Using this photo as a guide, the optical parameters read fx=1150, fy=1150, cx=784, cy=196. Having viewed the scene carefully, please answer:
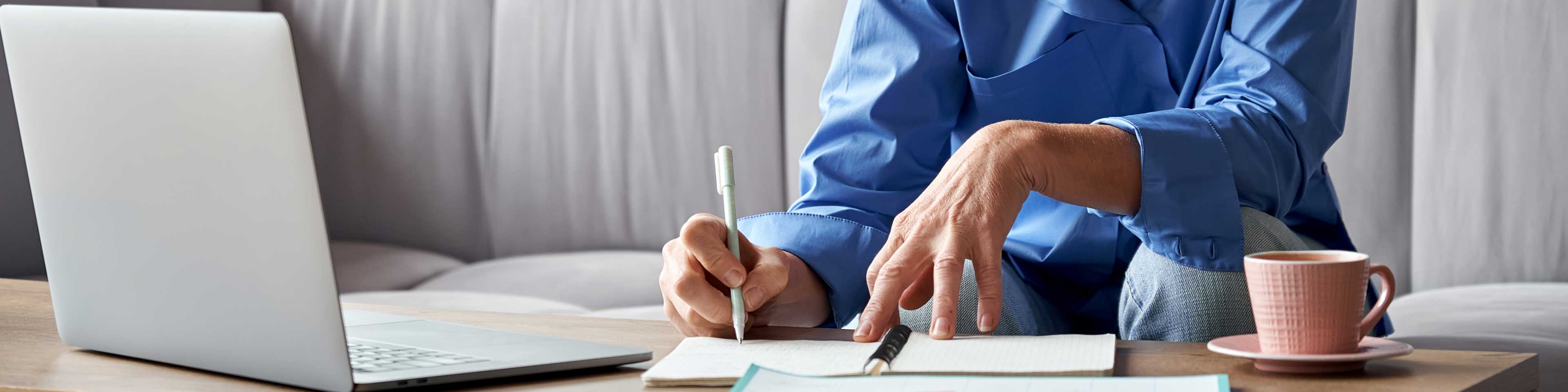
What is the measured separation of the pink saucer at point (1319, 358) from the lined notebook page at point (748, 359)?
182 millimetres

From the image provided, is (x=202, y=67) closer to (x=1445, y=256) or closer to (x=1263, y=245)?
(x=1263, y=245)

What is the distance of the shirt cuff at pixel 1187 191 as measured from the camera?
2.43 ft

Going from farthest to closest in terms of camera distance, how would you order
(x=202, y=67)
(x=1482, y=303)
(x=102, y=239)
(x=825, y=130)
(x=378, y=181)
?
(x=378, y=181), (x=1482, y=303), (x=825, y=130), (x=102, y=239), (x=202, y=67)

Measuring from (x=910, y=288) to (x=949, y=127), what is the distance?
0.41 m

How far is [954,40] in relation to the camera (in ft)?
3.43

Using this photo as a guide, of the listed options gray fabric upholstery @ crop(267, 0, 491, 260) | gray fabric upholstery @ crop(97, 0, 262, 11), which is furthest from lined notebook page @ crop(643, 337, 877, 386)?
gray fabric upholstery @ crop(97, 0, 262, 11)

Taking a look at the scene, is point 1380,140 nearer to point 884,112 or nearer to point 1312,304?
point 884,112

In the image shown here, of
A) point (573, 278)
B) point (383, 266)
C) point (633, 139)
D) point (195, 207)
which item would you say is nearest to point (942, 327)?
point (195, 207)

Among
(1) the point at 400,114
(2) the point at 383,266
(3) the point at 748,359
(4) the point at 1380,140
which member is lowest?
(2) the point at 383,266

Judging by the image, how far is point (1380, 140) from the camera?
4.71ft

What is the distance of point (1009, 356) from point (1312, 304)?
142 mm

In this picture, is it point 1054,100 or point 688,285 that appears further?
point 1054,100

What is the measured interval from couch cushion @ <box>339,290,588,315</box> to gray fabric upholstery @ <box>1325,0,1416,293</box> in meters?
1.02

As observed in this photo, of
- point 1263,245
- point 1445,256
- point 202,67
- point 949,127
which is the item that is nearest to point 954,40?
point 949,127
